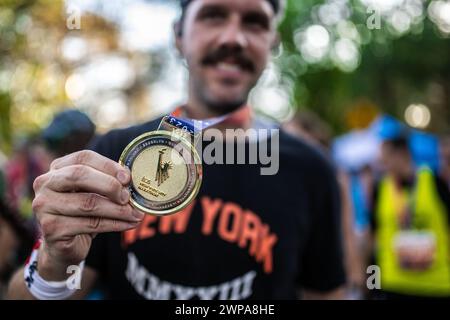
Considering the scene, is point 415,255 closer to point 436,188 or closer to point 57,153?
point 436,188

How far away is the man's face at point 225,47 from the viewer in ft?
5.36

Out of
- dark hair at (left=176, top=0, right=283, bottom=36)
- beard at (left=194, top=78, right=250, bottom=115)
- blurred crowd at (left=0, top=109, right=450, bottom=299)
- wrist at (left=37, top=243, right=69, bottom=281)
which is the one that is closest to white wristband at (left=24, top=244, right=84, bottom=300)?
wrist at (left=37, top=243, right=69, bottom=281)

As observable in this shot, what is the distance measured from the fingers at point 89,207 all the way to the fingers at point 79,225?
0.01m

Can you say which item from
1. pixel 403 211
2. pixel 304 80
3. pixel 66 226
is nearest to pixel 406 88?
pixel 304 80

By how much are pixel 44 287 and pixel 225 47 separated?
2.66 feet

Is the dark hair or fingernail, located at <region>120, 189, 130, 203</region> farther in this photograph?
the dark hair

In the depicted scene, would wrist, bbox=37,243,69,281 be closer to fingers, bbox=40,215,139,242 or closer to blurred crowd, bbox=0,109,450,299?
fingers, bbox=40,215,139,242

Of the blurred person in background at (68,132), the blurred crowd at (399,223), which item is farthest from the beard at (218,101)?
the blurred crowd at (399,223)

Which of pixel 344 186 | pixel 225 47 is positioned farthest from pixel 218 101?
pixel 344 186

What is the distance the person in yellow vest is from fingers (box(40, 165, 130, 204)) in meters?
3.87

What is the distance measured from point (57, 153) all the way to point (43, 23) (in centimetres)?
591

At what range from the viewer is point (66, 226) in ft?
3.65

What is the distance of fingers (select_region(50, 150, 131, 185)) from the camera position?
108 cm

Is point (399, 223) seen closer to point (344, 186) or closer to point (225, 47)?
point (344, 186)
